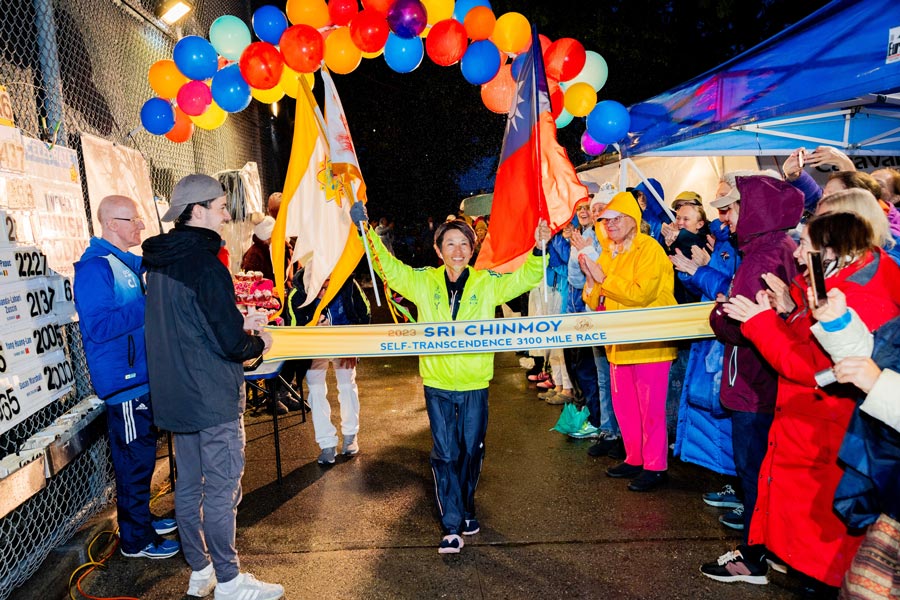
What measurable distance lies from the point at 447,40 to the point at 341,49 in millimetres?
979

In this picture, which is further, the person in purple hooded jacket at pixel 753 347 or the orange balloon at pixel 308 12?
the orange balloon at pixel 308 12

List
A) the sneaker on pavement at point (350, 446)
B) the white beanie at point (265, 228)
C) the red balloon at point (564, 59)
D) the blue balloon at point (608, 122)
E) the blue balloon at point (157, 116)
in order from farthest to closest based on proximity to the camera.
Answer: the white beanie at point (265, 228)
the blue balloon at point (608, 122)
the red balloon at point (564, 59)
the blue balloon at point (157, 116)
the sneaker on pavement at point (350, 446)

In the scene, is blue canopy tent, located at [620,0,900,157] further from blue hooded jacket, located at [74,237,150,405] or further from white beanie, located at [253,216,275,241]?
blue hooded jacket, located at [74,237,150,405]

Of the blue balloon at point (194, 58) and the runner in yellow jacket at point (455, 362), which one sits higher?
the blue balloon at point (194, 58)

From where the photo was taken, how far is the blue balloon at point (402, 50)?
5.85m

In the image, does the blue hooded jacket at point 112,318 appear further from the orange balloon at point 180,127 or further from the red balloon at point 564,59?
the red balloon at point 564,59

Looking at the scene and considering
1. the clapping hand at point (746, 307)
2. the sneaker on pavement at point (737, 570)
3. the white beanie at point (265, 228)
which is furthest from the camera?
the white beanie at point (265, 228)

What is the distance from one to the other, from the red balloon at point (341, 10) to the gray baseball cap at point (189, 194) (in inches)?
126

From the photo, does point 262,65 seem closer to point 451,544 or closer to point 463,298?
point 463,298

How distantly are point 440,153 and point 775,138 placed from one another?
73.0ft

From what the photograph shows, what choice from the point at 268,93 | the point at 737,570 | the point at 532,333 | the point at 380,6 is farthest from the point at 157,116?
the point at 737,570

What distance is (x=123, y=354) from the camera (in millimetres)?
4035

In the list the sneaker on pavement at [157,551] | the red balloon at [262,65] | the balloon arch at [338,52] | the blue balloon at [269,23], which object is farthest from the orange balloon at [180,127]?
the sneaker on pavement at [157,551]

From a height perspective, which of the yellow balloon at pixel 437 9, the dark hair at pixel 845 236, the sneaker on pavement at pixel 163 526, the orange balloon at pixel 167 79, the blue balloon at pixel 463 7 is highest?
the blue balloon at pixel 463 7
